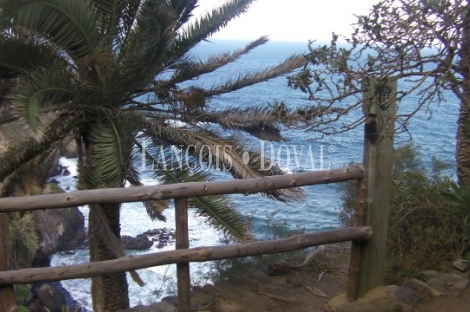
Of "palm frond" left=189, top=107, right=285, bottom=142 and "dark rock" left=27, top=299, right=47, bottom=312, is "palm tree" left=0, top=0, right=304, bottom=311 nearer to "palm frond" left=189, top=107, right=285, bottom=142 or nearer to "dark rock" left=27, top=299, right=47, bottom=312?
"palm frond" left=189, top=107, right=285, bottom=142

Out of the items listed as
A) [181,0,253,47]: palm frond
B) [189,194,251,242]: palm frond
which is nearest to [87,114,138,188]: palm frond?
[189,194,251,242]: palm frond

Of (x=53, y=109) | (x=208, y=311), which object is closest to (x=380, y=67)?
(x=208, y=311)

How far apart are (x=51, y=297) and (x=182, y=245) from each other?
45.5 feet

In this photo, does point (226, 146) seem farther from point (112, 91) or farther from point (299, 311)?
point (299, 311)

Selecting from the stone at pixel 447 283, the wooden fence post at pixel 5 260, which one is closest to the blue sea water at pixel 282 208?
the stone at pixel 447 283

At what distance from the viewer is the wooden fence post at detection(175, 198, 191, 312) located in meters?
4.13

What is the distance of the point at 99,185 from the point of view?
6039mm

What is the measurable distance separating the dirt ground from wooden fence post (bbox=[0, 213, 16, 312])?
1.51 meters

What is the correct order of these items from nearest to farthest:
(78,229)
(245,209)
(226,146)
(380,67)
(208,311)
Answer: (380,67)
(208,311)
(226,146)
(245,209)
(78,229)

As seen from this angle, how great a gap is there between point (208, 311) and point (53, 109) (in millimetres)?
3339

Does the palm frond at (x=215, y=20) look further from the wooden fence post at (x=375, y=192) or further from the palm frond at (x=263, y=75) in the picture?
the wooden fence post at (x=375, y=192)

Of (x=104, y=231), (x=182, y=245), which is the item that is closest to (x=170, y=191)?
(x=182, y=245)

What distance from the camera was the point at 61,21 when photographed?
6.03m

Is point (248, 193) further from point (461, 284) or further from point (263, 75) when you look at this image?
point (263, 75)
